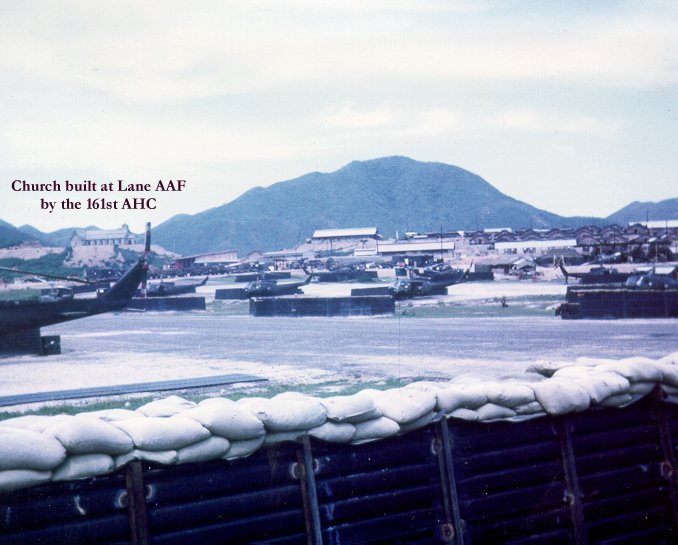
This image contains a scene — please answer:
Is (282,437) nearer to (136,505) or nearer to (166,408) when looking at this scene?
(166,408)

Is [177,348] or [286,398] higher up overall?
[286,398]

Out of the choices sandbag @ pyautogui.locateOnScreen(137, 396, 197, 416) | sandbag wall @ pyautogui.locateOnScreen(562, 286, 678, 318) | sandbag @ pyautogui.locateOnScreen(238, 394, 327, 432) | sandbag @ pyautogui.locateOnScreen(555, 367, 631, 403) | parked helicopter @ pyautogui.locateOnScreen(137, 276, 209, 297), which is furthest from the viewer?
parked helicopter @ pyautogui.locateOnScreen(137, 276, 209, 297)

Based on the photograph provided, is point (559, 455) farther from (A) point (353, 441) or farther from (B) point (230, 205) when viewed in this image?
(B) point (230, 205)

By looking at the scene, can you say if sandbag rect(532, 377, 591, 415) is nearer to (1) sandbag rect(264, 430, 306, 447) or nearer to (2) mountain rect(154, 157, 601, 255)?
(1) sandbag rect(264, 430, 306, 447)

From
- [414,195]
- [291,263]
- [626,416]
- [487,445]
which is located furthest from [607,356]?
[291,263]

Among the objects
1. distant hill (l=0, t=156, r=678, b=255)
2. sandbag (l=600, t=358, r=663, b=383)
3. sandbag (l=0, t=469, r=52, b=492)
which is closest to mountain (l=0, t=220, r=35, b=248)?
distant hill (l=0, t=156, r=678, b=255)

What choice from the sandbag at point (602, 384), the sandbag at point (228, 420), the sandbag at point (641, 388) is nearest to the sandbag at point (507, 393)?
the sandbag at point (602, 384)
